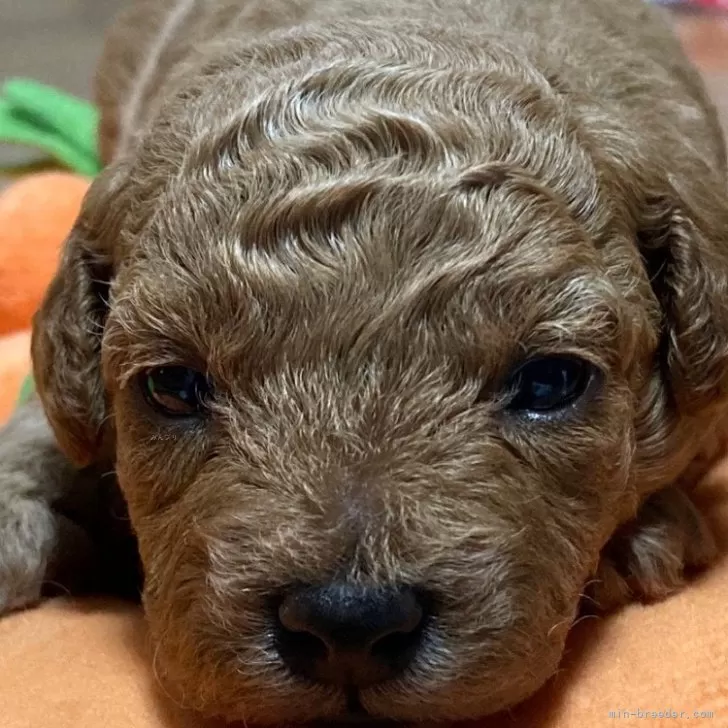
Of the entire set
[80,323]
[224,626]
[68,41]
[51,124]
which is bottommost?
[68,41]

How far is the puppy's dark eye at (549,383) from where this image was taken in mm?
1899

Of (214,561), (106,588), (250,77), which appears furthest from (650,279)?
(106,588)

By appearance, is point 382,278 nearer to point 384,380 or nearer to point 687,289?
point 384,380

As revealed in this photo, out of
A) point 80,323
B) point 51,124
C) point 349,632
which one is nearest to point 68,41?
point 51,124

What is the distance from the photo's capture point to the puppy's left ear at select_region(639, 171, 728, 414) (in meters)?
2.12

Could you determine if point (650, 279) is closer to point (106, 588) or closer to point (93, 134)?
point (106, 588)

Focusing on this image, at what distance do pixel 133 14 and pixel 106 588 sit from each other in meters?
2.52

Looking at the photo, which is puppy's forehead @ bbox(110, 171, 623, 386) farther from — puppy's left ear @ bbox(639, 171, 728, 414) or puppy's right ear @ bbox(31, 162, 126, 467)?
puppy's right ear @ bbox(31, 162, 126, 467)

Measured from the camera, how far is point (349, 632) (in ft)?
5.21

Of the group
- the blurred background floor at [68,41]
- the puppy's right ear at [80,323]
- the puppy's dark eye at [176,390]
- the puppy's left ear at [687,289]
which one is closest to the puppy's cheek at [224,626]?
the puppy's dark eye at [176,390]

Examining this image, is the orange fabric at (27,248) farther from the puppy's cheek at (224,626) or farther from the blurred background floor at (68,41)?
the puppy's cheek at (224,626)

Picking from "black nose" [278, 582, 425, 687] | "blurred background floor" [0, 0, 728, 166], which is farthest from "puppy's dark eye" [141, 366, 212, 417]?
"blurred background floor" [0, 0, 728, 166]

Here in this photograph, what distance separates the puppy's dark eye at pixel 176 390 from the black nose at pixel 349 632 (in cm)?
43

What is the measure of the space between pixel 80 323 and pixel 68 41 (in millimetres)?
5321
